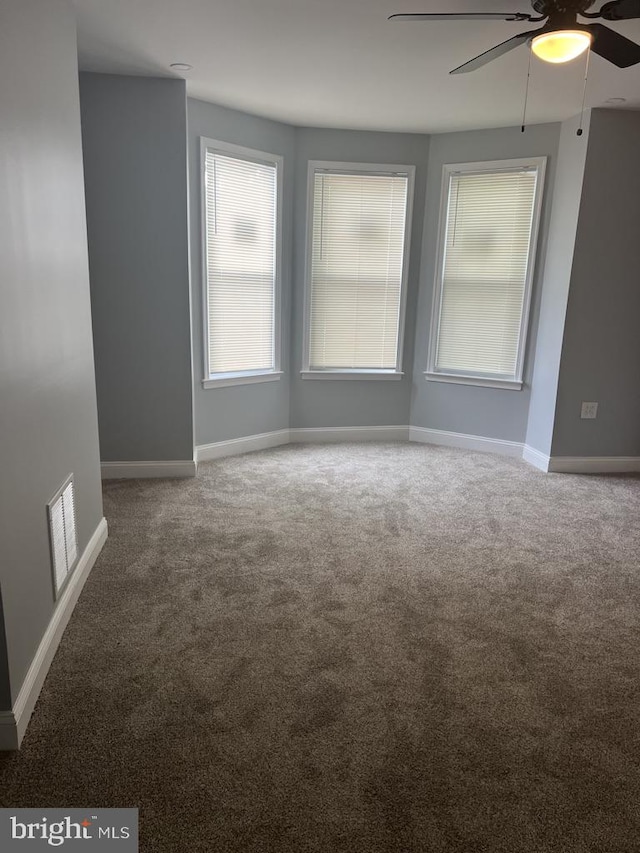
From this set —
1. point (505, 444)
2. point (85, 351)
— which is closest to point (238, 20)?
point (85, 351)

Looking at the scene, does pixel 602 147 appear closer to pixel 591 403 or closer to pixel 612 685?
pixel 591 403

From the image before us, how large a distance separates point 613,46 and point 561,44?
252mm

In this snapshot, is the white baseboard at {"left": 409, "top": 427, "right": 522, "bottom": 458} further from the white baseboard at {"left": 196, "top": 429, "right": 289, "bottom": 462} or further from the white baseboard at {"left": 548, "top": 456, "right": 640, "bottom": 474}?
the white baseboard at {"left": 196, "top": 429, "right": 289, "bottom": 462}

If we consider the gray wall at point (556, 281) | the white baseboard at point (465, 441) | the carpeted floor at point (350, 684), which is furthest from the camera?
the white baseboard at point (465, 441)

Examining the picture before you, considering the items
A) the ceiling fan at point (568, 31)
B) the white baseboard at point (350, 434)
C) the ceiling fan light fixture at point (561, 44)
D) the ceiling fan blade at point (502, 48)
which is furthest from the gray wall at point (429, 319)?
the ceiling fan light fixture at point (561, 44)

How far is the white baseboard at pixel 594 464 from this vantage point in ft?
15.4

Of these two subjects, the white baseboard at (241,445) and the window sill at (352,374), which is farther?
the window sill at (352,374)

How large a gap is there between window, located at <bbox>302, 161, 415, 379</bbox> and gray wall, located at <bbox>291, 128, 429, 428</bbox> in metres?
0.07

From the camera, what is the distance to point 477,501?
4.01 meters

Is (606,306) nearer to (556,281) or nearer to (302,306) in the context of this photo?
(556,281)

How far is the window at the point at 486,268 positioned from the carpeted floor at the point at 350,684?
5.88 feet

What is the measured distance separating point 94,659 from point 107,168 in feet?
9.87

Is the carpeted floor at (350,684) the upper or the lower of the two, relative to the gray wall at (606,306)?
lower

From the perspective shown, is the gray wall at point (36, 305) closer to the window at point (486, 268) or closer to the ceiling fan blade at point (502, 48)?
the ceiling fan blade at point (502, 48)
